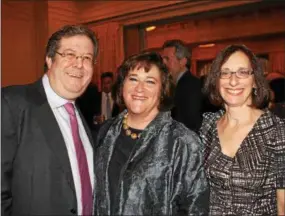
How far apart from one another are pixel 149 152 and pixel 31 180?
0.55 meters

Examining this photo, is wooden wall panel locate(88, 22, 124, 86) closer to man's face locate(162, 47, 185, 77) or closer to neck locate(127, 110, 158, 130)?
man's face locate(162, 47, 185, 77)

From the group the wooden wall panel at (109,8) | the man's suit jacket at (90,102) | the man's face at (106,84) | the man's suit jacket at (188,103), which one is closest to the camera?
the man's suit jacket at (188,103)

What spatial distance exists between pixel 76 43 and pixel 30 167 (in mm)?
607

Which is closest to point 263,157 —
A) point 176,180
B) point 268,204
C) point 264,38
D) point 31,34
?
point 268,204

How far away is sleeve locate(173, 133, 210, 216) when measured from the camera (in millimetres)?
1880

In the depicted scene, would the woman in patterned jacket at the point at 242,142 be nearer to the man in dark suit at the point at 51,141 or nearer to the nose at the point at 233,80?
the nose at the point at 233,80

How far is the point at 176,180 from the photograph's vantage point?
1888 mm

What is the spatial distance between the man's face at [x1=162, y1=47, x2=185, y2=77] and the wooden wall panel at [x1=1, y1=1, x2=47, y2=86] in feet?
11.3

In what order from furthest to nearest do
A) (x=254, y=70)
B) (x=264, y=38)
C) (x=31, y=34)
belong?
(x=264, y=38), (x=31, y=34), (x=254, y=70)

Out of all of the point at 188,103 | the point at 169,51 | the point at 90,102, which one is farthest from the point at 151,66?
the point at 90,102

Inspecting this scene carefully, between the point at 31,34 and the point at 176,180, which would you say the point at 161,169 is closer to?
the point at 176,180

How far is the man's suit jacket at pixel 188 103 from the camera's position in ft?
11.8

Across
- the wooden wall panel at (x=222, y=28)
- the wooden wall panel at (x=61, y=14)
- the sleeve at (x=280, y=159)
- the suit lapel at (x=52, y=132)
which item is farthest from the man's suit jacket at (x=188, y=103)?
the wooden wall panel at (x=61, y=14)

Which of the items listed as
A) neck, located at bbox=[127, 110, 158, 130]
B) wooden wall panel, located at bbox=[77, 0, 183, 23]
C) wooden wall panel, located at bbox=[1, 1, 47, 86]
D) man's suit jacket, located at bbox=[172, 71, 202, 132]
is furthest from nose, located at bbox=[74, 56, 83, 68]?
wooden wall panel, located at bbox=[1, 1, 47, 86]
